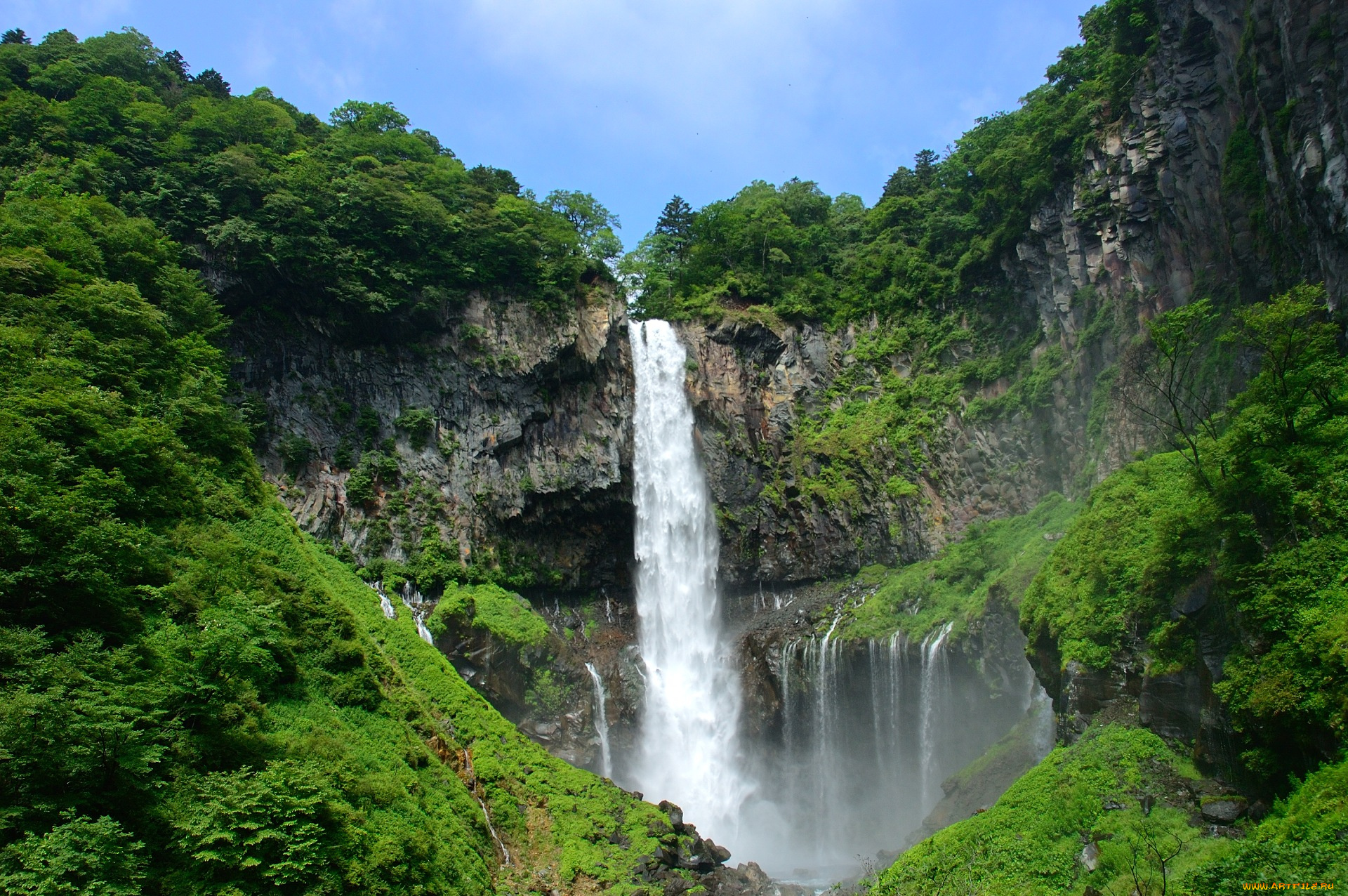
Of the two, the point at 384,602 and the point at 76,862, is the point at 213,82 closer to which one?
the point at 384,602

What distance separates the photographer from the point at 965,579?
1033 inches

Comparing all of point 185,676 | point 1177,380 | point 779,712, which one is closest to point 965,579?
point 779,712

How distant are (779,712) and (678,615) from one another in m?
Answer: 6.23

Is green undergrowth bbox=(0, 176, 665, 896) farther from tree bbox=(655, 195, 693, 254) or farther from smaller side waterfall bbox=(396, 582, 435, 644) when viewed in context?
A: tree bbox=(655, 195, 693, 254)

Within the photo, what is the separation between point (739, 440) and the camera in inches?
1357

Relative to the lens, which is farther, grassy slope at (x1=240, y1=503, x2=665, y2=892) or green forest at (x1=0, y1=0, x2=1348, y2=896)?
grassy slope at (x1=240, y1=503, x2=665, y2=892)

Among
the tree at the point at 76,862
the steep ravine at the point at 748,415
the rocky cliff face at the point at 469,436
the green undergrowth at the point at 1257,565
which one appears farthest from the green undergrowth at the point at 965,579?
the tree at the point at 76,862

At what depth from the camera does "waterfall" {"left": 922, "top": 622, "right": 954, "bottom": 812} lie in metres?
23.8

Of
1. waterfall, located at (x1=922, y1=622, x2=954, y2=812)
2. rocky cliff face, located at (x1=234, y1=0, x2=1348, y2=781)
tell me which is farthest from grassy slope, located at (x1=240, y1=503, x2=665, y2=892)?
waterfall, located at (x1=922, y1=622, x2=954, y2=812)

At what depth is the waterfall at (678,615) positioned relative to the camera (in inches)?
1114

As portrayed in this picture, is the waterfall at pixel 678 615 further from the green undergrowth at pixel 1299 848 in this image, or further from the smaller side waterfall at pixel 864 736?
the green undergrowth at pixel 1299 848

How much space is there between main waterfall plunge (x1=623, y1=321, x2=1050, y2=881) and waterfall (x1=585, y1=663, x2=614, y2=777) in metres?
0.16

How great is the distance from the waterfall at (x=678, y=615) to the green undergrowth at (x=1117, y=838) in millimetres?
13425

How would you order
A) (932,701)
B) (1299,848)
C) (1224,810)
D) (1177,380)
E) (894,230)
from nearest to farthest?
(1299,848) < (1224,810) < (1177,380) < (932,701) < (894,230)
